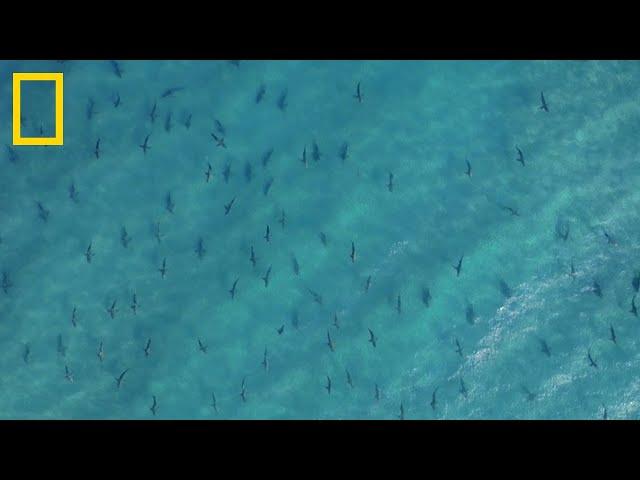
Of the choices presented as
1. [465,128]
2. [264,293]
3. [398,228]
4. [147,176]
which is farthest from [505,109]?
[147,176]

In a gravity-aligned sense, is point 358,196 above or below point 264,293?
above

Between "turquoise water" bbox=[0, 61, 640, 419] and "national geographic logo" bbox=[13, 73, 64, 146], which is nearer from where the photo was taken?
"turquoise water" bbox=[0, 61, 640, 419]

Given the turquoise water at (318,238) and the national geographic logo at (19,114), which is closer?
the turquoise water at (318,238)

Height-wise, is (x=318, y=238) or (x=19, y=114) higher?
(x=19, y=114)

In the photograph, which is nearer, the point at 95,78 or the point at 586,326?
the point at 586,326

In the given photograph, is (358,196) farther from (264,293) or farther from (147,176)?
(147,176)

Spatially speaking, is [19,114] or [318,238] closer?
[318,238]

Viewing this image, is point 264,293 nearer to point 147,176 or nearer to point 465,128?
point 147,176

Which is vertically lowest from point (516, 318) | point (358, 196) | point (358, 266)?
point (516, 318)
